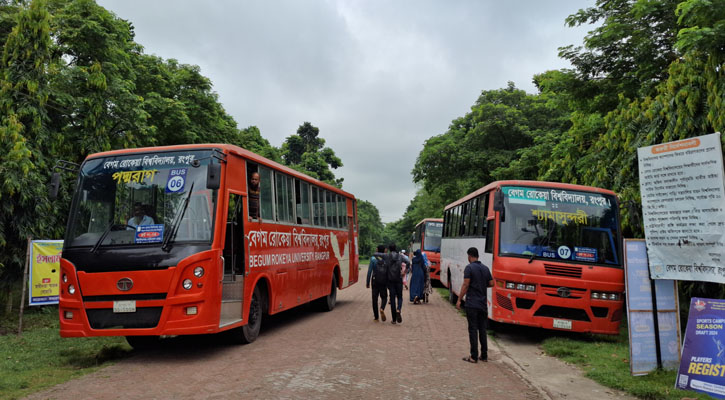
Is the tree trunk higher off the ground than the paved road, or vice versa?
the tree trunk

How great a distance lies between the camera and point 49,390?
6.30 m

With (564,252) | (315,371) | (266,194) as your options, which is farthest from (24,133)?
(564,252)

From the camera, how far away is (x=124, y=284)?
7.70 meters

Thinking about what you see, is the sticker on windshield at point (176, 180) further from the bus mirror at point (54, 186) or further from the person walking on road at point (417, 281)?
the person walking on road at point (417, 281)

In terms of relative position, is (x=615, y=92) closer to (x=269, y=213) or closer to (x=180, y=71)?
(x=269, y=213)

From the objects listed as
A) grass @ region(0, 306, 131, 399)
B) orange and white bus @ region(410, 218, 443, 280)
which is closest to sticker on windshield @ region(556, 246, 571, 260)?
grass @ region(0, 306, 131, 399)

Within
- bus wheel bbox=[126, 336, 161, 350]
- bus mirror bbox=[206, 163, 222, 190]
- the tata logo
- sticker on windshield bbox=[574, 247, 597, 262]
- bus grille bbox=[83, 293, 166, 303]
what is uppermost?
bus mirror bbox=[206, 163, 222, 190]

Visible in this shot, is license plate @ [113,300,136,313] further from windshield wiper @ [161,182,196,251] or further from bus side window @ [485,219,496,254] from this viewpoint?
bus side window @ [485,219,496,254]

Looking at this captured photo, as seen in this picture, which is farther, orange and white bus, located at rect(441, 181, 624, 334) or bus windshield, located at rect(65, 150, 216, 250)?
orange and white bus, located at rect(441, 181, 624, 334)

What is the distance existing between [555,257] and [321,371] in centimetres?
523

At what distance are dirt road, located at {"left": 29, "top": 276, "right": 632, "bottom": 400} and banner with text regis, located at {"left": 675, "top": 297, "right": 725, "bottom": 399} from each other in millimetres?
1026

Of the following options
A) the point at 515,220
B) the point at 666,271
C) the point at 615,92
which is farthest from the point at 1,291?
the point at 615,92

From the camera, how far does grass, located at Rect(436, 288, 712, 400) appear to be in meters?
6.26

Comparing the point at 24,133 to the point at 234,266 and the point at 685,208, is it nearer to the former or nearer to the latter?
the point at 234,266
